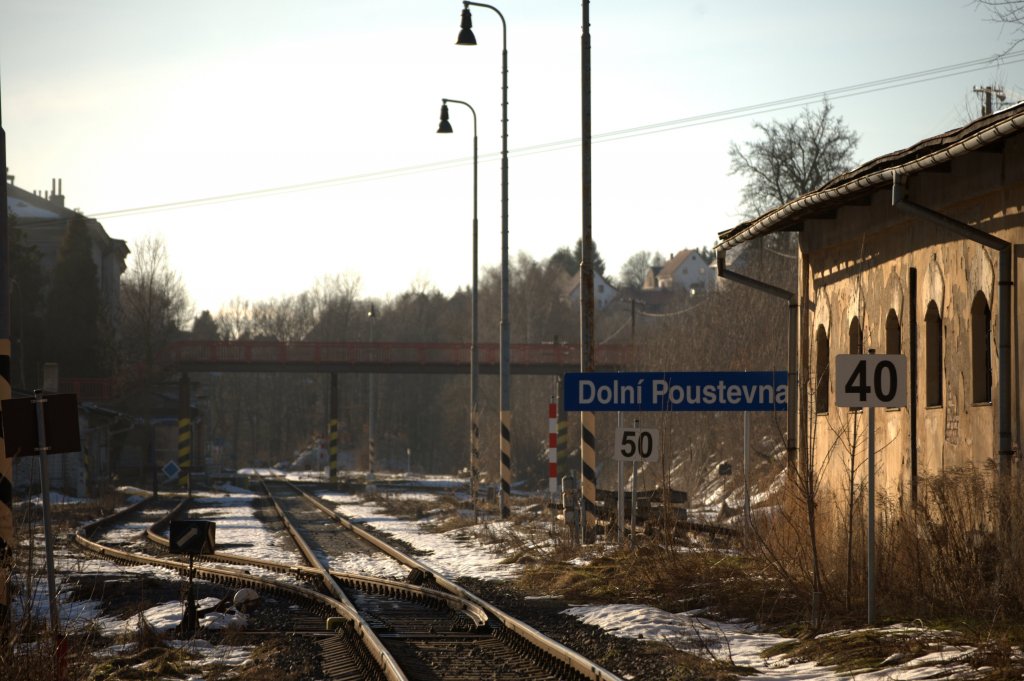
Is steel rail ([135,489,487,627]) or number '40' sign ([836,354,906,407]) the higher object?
number '40' sign ([836,354,906,407])

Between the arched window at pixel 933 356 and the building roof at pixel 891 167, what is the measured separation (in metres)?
1.54

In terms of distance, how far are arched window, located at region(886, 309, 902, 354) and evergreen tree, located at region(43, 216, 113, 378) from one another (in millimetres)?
58871

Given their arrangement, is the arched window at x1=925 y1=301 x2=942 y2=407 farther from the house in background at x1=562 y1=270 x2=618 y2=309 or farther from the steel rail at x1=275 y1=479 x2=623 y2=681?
the house in background at x1=562 y1=270 x2=618 y2=309

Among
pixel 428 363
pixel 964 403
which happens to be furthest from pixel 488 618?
pixel 428 363

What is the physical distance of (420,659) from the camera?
11.6 meters

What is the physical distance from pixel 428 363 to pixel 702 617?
4872 cm

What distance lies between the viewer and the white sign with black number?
18.4 m

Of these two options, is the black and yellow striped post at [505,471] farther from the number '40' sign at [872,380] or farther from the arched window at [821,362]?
the number '40' sign at [872,380]

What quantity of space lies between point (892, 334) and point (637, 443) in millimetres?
3961

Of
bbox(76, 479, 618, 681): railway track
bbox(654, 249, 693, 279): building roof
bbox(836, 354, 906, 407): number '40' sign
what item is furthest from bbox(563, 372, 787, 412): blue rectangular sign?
bbox(654, 249, 693, 279): building roof

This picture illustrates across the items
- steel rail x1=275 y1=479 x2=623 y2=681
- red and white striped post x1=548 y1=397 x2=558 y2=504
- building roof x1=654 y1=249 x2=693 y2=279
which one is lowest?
steel rail x1=275 y1=479 x2=623 y2=681

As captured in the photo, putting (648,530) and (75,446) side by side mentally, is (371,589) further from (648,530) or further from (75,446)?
A: (75,446)

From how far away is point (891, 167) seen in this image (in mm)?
13211

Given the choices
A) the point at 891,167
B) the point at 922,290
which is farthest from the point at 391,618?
the point at 891,167
